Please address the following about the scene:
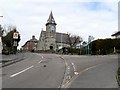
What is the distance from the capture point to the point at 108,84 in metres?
13.8

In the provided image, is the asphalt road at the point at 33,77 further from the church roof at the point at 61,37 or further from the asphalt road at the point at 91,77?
the church roof at the point at 61,37

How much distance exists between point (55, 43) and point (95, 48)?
8923cm

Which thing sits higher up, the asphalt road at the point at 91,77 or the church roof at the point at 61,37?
the church roof at the point at 61,37

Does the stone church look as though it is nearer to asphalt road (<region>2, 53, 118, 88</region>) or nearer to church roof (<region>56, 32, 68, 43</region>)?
church roof (<region>56, 32, 68, 43</region>)

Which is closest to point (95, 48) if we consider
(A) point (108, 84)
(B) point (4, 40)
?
(B) point (4, 40)

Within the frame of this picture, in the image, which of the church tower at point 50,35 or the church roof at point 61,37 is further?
the church roof at point 61,37

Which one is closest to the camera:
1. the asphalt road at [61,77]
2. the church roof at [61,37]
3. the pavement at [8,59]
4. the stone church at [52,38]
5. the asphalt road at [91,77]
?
the asphalt road at [91,77]

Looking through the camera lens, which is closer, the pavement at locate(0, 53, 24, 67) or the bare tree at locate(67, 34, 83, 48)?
the pavement at locate(0, 53, 24, 67)

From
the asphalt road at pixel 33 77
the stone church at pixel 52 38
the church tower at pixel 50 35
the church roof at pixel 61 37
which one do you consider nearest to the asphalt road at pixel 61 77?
the asphalt road at pixel 33 77

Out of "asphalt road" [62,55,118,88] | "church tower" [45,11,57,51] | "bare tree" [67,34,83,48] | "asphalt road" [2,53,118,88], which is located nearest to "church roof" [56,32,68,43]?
"church tower" [45,11,57,51]

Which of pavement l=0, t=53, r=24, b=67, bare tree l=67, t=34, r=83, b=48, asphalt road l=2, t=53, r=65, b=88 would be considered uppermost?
bare tree l=67, t=34, r=83, b=48

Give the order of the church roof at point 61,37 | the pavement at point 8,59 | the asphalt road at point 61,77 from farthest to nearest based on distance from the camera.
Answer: the church roof at point 61,37
the pavement at point 8,59
the asphalt road at point 61,77

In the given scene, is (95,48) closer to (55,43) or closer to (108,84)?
(108,84)

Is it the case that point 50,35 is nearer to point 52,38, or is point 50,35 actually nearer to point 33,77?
point 52,38
